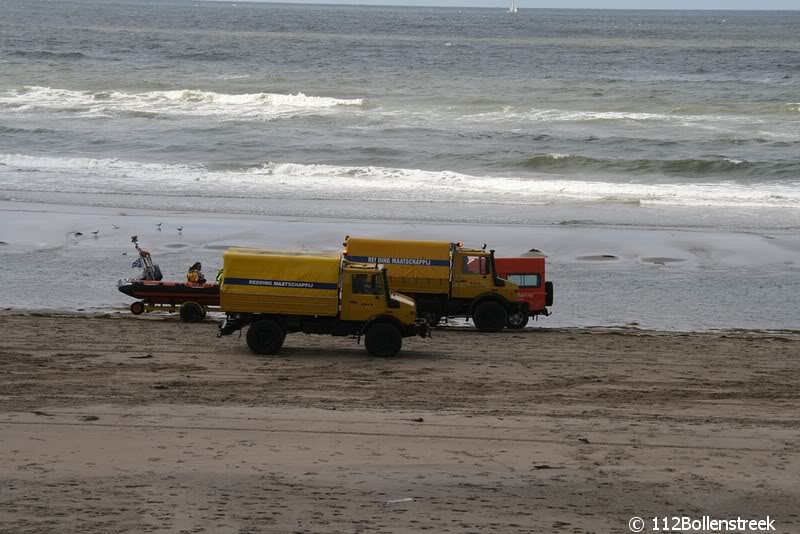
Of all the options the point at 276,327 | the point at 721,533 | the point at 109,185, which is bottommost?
the point at 721,533

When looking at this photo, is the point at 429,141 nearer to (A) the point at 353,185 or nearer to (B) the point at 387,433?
(A) the point at 353,185

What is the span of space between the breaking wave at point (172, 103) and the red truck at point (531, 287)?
3271cm

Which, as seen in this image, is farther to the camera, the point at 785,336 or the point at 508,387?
the point at 785,336

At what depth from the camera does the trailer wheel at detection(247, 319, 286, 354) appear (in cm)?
1684

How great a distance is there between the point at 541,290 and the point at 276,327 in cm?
580

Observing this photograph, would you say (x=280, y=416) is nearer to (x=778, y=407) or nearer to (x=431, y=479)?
(x=431, y=479)

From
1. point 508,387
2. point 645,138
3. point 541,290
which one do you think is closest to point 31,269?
point 541,290

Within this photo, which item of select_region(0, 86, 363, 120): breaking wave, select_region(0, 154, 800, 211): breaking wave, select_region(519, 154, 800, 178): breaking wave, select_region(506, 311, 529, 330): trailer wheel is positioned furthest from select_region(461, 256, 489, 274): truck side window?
select_region(0, 86, 363, 120): breaking wave

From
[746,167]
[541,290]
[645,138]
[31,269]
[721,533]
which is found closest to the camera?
[721,533]

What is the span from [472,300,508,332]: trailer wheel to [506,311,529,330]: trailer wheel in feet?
0.83

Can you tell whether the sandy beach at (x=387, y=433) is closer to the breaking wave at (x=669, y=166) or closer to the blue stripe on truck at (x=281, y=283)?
the blue stripe on truck at (x=281, y=283)

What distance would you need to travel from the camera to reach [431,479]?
10.8 m

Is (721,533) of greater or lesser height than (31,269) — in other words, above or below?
below

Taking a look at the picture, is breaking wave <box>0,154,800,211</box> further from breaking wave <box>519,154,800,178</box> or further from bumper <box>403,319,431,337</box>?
bumper <box>403,319,431,337</box>
